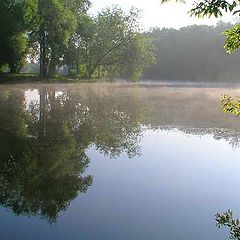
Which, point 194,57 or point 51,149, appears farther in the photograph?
point 194,57

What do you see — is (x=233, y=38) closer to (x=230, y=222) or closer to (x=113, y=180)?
(x=230, y=222)

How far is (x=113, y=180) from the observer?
1077cm

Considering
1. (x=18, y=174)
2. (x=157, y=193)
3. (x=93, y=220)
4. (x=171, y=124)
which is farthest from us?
(x=171, y=124)

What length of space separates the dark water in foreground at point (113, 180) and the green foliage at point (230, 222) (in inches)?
5.6

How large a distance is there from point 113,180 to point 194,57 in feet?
428

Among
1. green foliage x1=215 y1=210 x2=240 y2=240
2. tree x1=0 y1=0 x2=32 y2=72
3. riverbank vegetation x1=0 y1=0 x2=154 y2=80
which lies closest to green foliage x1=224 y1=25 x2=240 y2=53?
green foliage x1=215 y1=210 x2=240 y2=240

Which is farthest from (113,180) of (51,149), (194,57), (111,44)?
(194,57)

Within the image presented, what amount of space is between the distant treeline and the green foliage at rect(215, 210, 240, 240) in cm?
12321

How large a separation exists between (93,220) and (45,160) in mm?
5065

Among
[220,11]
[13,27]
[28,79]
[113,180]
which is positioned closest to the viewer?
[220,11]

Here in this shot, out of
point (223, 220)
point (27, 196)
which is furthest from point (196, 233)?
point (27, 196)

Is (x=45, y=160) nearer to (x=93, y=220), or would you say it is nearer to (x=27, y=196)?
(x=27, y=196)

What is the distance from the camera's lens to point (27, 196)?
8938 millimetres

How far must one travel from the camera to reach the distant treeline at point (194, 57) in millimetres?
130250
